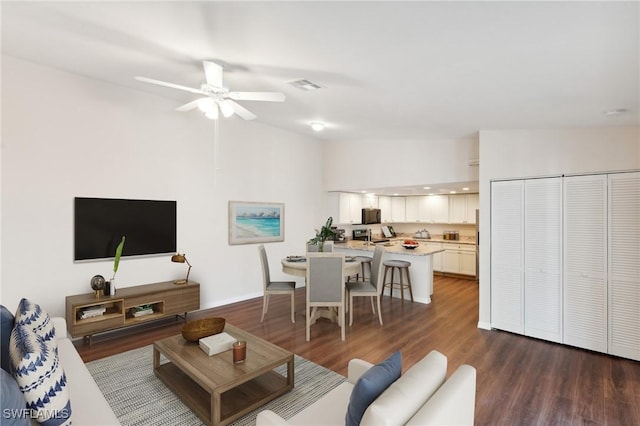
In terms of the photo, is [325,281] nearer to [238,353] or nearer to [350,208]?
[238,353]

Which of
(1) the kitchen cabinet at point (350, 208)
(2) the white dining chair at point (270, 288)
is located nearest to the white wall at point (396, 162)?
(1) the kitchen cabinet at point (350, 208)

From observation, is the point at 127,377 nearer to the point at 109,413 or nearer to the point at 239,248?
the point at 109,413

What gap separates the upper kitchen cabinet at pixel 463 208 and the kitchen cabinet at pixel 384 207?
5.08 feet

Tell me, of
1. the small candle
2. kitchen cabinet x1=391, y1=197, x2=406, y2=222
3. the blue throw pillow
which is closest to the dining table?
the small candle

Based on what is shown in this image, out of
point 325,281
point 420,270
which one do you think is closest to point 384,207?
point 420,270

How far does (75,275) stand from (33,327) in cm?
194

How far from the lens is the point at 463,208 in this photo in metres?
7.55

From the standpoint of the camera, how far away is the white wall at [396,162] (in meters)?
5.18

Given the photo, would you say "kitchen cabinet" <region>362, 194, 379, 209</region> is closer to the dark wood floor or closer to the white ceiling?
the dark wood floor

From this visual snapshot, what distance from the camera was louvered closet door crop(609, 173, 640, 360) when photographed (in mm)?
3201

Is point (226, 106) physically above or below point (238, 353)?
above

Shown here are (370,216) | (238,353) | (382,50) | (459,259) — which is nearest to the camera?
(238,353)

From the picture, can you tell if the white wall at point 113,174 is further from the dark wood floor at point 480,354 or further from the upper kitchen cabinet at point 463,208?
the upper kitchen cabinet at point 463,208

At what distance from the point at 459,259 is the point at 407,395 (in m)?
6.56
